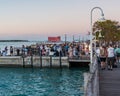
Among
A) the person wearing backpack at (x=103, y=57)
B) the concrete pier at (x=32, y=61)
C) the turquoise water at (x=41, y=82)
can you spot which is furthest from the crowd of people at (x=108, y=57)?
the concrete pier at (x=32, y=61)

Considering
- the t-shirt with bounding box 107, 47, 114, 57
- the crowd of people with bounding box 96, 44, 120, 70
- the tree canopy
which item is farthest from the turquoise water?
the tree canopy

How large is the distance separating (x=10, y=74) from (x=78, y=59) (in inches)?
341

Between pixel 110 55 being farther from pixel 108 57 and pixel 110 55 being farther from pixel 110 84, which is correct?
pixel 110 84

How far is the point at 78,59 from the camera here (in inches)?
1777

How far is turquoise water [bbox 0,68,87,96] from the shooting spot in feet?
92.4

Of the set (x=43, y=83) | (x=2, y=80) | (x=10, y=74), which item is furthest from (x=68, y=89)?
(x=10, y=74)

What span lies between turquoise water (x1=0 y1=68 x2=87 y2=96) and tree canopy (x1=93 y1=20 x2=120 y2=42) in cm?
3635

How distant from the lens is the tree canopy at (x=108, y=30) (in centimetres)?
8025

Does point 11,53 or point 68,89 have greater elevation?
point 11,53

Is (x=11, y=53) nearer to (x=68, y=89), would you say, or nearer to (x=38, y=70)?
(x=38, y=70)

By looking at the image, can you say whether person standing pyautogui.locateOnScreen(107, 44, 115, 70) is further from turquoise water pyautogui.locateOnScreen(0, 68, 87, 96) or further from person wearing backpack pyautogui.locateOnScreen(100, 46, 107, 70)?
turquoise water pyautogui.locateOnScreen(0, 68, 87, 96)

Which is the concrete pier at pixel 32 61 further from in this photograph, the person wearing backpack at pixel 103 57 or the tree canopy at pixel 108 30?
the tree canopy at pixel 108 30

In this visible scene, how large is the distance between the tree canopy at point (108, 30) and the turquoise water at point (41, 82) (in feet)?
119

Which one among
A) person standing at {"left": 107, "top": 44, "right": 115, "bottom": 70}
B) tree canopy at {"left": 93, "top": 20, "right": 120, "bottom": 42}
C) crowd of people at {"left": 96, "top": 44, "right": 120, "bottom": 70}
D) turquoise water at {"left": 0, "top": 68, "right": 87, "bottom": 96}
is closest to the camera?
person standing at {"left": 107, "top": 44, "right": 115, "bottom": 70}
